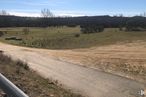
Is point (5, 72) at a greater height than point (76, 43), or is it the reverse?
point (5, 72)

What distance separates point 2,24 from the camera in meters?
158

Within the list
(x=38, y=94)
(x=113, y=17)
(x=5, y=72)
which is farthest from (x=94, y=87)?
(x=113, y=17)

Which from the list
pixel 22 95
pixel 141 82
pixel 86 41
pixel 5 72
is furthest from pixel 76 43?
pixel 22 95

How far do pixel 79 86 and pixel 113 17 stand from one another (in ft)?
430

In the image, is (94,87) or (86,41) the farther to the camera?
(86,41)

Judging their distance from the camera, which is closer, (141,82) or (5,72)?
(5,72)

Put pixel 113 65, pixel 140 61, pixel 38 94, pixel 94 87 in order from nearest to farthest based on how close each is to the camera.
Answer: pixel 38 94, pixel 94 87, pixel 113 65, pixel 140 61

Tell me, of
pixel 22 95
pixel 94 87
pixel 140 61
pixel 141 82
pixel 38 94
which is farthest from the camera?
pixel 140 61

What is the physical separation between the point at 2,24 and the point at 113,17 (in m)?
47.1

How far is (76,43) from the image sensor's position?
44781 mm

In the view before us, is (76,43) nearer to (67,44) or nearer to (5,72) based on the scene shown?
(67,44)

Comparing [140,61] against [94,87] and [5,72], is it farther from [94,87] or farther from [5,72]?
[5,72]

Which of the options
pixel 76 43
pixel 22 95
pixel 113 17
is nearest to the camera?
pixel 22 95

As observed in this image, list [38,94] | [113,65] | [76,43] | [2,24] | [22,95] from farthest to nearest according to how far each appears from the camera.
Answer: [2,24] < [76,43] < [113,65] < [38,94] < [22,95]
